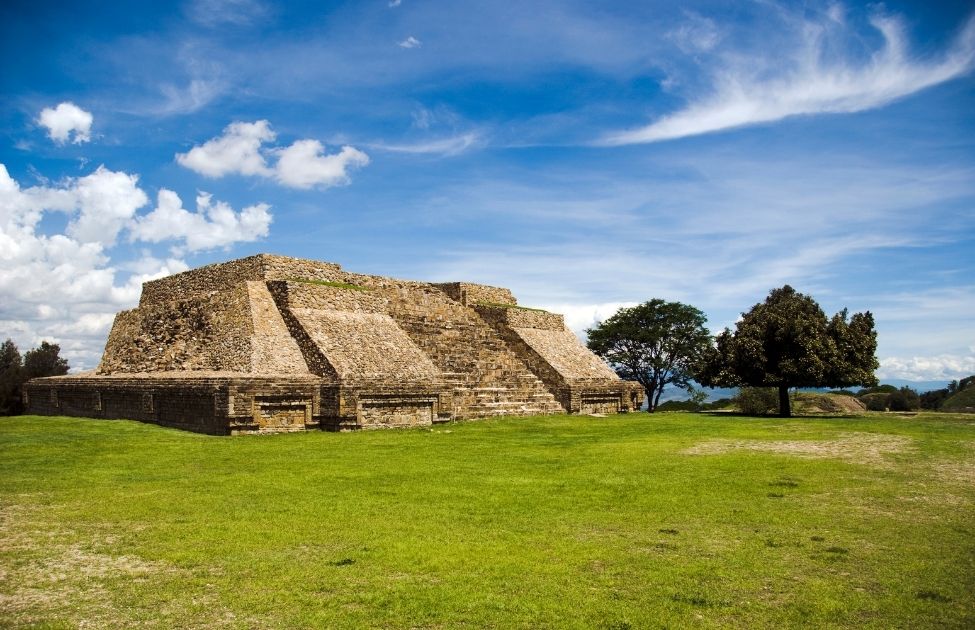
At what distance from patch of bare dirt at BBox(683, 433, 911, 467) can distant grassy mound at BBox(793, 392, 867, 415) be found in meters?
15.9

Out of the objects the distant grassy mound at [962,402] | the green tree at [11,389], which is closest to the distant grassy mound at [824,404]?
the distant grassy mound at [962,402]

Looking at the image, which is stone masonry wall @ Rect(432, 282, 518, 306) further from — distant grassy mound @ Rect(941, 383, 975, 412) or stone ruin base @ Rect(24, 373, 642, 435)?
distant grassy mound @ Rect(941, 383, 975, 412)

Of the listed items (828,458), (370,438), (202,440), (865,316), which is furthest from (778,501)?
(865,316)

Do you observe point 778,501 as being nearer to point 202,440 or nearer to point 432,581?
point 432,581

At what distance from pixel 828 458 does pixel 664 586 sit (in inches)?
328

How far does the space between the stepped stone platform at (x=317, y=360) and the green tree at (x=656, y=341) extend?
462 inches

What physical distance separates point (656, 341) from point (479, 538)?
35103 mm

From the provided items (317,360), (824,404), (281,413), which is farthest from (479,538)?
(824,404)

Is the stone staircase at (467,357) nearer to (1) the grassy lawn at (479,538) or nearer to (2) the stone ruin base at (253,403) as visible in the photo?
(2) the stone ruin base at (253,403)

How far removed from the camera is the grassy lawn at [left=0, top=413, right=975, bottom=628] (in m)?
4.65

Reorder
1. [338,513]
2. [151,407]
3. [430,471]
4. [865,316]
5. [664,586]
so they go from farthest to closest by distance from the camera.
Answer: [865,316]
[151,407]
[430,471]
[338,513]
[664,586]

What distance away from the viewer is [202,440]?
13.9 metres

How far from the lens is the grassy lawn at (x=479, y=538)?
4648mm

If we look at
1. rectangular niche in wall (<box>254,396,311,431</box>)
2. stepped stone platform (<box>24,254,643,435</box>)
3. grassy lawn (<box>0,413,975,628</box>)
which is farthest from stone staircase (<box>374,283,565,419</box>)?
grassy lawn (<box>0,413,975,628</box>)
